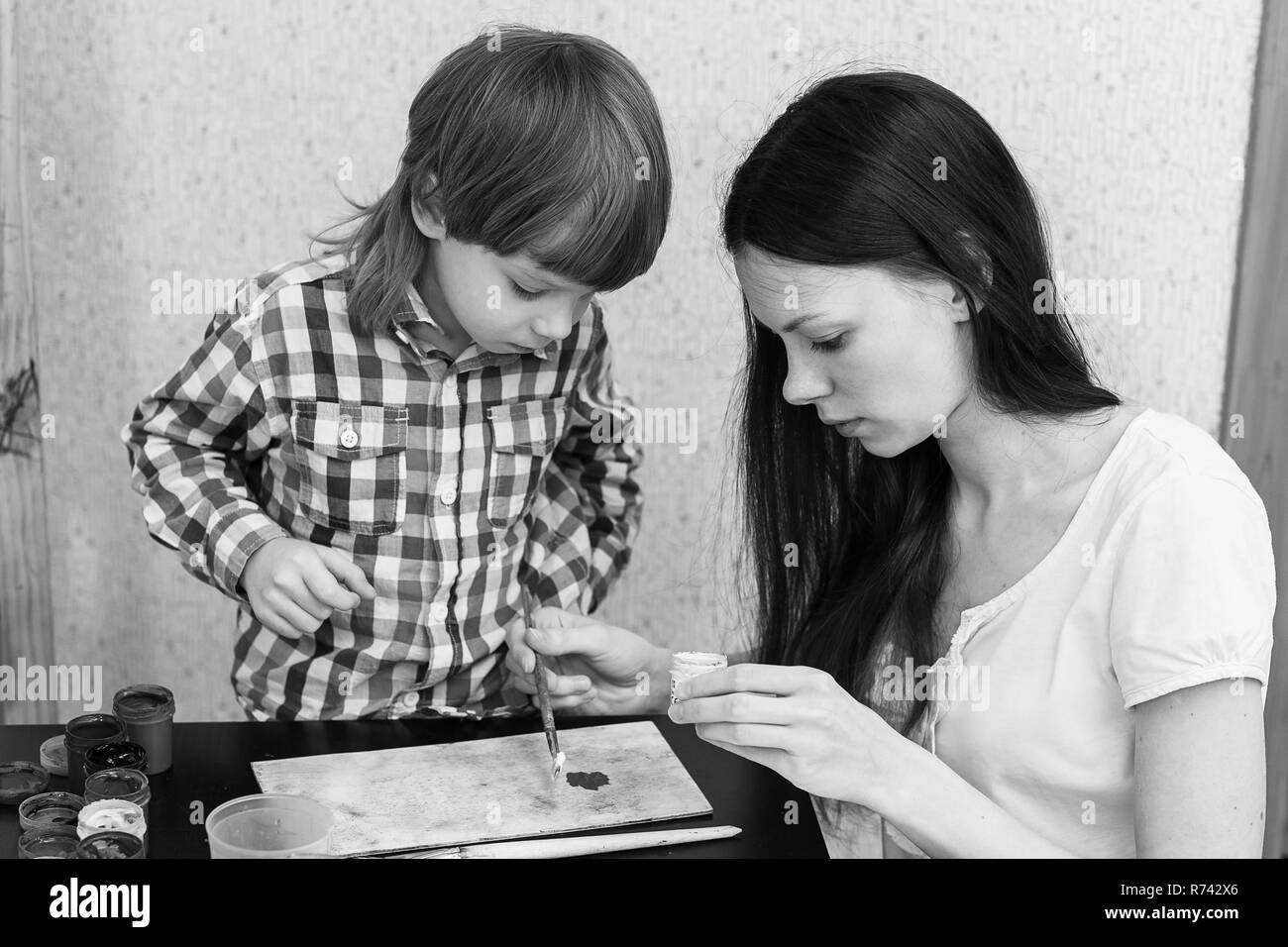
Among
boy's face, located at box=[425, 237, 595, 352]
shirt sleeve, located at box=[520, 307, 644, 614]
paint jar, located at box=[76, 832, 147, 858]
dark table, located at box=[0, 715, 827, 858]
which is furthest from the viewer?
shirt sleeve, located at box=[520, 307, 644, 614]

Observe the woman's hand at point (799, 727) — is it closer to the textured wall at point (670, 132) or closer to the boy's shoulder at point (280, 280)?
the boy's shoulder at point (280, 280)

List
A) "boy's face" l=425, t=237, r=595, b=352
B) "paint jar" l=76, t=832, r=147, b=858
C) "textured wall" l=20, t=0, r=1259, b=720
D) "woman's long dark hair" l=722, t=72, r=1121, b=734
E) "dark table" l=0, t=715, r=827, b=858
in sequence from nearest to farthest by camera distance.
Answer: "paint jar" l=76, t=832, r=147, b=858, "dark table" l=0, t=715, r=827, b=858, "woman's long dark hair" l=722, t=72, r=1121, b=734, "boy's face" l=425, t=237, r=595, b=352, "textured wall" l=20, t=0, r=1259, b=720

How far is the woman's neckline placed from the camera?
1308 mm

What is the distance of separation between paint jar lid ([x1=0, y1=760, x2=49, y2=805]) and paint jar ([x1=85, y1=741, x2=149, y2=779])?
0.19ft

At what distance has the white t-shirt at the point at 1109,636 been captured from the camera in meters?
1.16

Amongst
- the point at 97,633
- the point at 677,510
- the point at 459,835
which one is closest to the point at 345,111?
the point at 677,510

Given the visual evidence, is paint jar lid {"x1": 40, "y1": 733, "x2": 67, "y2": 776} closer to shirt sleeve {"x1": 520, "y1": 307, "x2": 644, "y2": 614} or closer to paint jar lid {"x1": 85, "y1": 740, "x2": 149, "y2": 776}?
paint jar lid {"x1": 85, "y1": 740, "x2": 149, "y2": 776}

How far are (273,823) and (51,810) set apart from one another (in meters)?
0.20

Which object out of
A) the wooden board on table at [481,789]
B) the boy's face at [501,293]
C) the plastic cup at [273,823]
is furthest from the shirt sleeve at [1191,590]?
the plastic cup at [273,823]

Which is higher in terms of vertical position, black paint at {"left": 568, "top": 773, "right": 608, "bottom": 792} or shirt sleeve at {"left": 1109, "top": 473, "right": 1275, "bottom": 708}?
shirt sleeve at {"left": 1109, "top": 473, "right": 1275, "bottom": 708}

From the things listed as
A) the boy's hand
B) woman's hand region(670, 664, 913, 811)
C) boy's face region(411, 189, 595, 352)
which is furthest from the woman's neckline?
the boy's hand

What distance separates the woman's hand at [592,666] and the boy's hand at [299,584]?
0.22 meters

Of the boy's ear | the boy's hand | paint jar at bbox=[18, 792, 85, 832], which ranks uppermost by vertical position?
the boy's ear

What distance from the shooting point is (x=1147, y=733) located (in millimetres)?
1178
